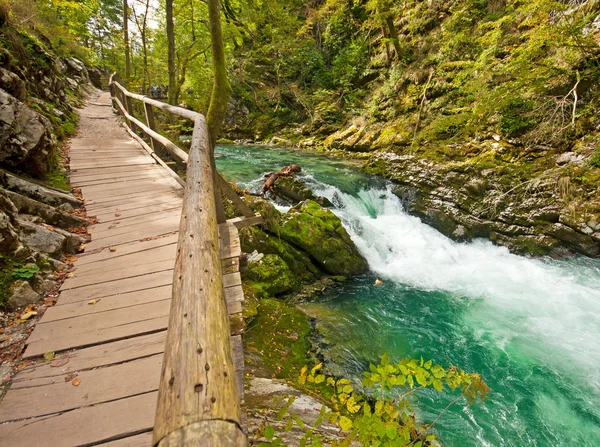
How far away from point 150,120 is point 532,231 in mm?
10012

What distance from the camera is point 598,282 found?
22.1 ft

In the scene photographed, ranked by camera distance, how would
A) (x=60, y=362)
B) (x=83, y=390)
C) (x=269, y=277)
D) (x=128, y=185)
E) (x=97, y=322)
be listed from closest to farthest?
(x=83, y=390)
(x=60, y=362)
(x=97, y=322)
(x=128, y=185)
(x=269, y=277)

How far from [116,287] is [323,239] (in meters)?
5.15

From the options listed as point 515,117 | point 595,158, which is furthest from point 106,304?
point 515,117

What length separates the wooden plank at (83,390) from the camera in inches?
66.3

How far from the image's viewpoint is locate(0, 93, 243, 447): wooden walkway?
159 cm

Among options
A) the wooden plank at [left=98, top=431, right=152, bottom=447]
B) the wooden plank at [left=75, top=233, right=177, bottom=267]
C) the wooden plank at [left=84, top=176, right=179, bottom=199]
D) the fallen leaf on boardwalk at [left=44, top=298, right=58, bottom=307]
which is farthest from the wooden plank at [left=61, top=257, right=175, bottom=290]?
the wooden plank at [left=84, top=176, right=179, bottom=199]

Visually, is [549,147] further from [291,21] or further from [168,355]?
[291,21]

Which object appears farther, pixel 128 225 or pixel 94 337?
pixel 128 225

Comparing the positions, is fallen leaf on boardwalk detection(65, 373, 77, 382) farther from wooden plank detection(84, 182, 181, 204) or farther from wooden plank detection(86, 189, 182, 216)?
wooden plank detection(84, 182, 181, 204)

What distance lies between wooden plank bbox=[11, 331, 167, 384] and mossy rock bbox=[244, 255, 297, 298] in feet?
11.6

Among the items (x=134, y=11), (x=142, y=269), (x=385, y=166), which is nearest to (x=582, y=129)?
(x=385, y=166)

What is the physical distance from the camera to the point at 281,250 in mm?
6766

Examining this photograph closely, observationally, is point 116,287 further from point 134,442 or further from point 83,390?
point 134,442
